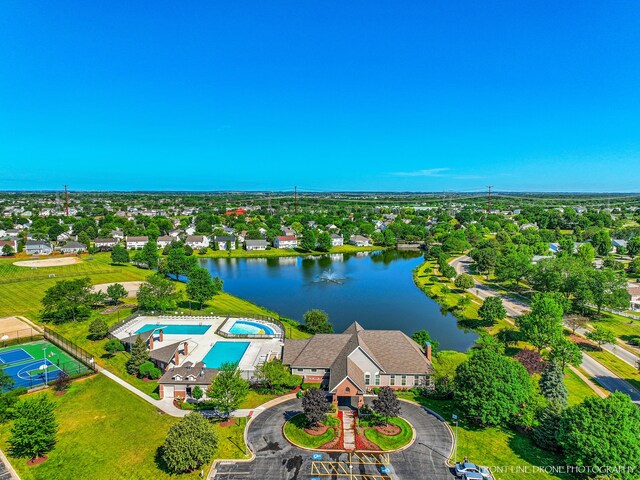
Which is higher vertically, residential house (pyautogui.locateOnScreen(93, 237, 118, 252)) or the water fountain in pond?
residential house (pyautogui.locateOnScreen(93, 237, 118, 252))

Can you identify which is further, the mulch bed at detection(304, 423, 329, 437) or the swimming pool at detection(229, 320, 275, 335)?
the swimming pool at detection(229, 320, 275, 335)

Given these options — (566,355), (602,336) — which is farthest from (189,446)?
(602,336)

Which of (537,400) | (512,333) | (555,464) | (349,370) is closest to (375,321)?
(512,333)

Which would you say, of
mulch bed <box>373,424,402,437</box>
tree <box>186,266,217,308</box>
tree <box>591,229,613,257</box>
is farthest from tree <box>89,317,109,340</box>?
tree <box>591,229,613,257</box>

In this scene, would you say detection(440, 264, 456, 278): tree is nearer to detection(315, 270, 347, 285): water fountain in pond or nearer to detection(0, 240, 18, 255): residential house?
detection(315, 270, 347, 285): water fountain in pond

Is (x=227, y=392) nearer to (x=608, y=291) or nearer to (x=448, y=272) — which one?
(x=608, y=291)

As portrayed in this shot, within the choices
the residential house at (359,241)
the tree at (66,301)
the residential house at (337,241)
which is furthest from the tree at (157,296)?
the residential house at (359,241)
